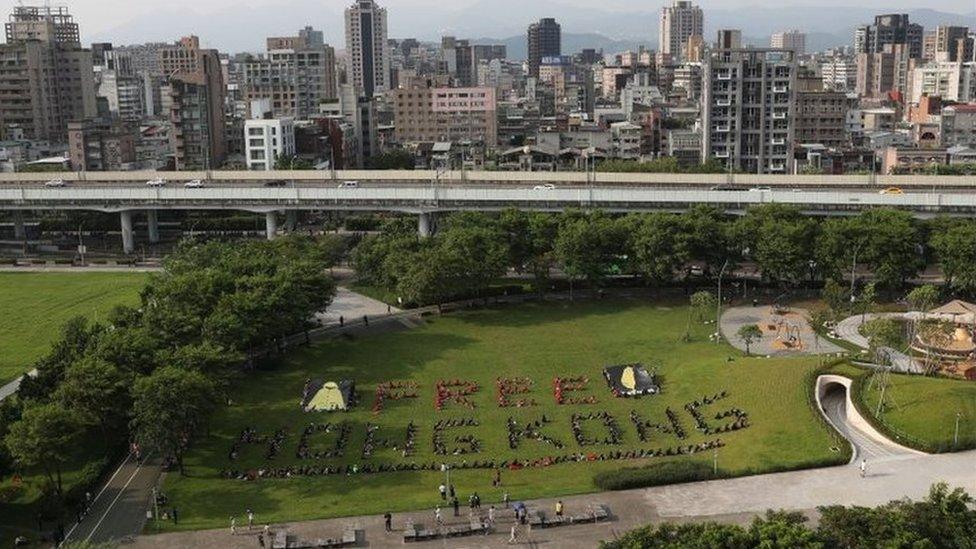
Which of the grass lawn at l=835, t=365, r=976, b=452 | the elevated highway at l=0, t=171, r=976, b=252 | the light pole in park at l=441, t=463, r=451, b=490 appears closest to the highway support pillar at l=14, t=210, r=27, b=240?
the elevated highway at l=0, t=171, r=976, b=252

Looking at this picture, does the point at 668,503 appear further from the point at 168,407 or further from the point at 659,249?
the point at 659,249

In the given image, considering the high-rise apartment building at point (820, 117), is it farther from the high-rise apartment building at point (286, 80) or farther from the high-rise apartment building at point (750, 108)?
the high-rise apartment building at point (286, 80)

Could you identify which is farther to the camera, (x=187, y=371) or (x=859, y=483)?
(x=187, y=371)

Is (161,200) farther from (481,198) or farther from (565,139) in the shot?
(565,139)

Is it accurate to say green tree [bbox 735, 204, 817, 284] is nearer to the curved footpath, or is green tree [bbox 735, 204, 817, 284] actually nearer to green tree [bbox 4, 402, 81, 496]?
the curved footpath

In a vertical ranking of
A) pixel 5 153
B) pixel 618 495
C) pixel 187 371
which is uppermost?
pixel 5 153

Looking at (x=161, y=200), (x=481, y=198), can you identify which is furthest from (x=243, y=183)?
(x=481, y=198)
